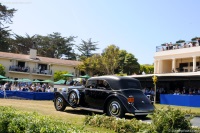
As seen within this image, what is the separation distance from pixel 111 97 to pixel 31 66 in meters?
45.6

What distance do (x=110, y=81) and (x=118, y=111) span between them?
4.93 ft

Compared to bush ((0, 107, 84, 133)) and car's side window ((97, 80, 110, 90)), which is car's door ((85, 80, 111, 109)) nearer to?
car's side window ((97, 80, 110, 90))

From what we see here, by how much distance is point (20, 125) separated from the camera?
24.1 ft

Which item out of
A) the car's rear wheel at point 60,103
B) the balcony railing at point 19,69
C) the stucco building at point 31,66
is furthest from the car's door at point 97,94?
the balcony railing at point 19,69

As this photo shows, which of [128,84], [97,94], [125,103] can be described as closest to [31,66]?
[97,94]

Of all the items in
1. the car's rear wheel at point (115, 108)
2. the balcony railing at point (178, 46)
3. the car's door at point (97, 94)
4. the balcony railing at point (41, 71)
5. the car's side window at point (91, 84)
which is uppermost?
the balcony railing at point (178, 46)

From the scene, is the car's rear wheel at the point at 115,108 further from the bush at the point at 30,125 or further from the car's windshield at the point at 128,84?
the bush at the point at 30,125

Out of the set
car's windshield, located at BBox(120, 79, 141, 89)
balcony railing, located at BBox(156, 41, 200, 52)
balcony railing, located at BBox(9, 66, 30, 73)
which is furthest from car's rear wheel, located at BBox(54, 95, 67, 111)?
balcony railing, located at BBox(9, 66, 30, 73)

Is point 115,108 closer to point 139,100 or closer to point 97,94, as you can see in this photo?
point 139,100

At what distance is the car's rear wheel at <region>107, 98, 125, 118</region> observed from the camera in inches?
491

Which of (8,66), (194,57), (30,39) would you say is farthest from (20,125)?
(30,39)

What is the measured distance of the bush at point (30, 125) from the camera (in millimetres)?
6531

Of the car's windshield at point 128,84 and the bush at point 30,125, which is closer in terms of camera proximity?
the bush at point 30,125

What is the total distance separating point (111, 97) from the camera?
512 inches
